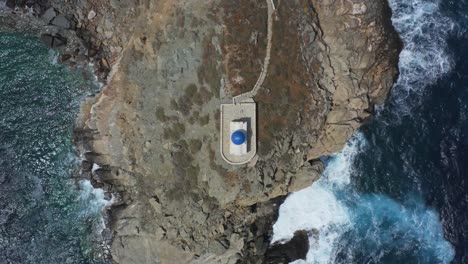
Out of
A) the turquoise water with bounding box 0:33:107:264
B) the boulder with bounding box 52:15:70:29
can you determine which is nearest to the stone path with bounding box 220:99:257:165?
the turquoise water with bounding box 0:33:107:264

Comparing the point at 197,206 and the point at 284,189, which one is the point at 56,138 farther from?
the point at 284,189

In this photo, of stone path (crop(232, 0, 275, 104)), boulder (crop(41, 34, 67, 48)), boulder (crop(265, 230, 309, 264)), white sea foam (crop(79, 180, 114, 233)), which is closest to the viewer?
stone path (crop(232, 0, 275, 104))

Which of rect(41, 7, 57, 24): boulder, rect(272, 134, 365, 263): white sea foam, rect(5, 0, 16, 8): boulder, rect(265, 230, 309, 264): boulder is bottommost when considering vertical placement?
rect(265, 230, 309, 264): boulder

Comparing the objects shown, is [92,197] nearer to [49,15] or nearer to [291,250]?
[49,15]

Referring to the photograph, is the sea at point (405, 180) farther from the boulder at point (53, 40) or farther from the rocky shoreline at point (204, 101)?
the boulder at point (53, 40)

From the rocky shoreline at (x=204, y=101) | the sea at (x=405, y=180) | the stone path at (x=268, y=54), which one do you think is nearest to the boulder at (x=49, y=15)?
the rocky shoreline at (x=204, y=101)

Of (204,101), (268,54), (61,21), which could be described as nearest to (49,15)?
(61,21)

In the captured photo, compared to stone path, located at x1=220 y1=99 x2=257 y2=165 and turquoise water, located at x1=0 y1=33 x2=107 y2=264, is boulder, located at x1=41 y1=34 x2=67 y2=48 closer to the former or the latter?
turquoise water, located at x1=0 y1=33 x2=107 y2=264
